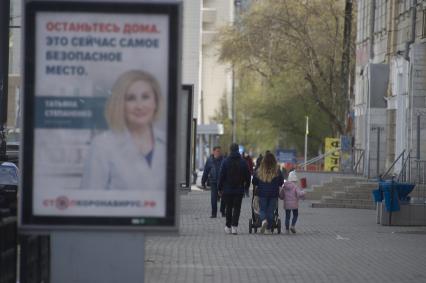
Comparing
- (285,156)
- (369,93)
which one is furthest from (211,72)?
(369,93)

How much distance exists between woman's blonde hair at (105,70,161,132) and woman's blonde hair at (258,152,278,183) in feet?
36.3

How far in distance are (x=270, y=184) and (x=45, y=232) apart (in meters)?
11.2

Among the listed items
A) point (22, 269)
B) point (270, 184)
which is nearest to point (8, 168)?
point (270, 184)

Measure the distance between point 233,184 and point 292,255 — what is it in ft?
13.2

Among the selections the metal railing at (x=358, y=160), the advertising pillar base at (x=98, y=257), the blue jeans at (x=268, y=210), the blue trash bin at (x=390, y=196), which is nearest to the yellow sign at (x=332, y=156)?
the metal railing at (x=358, y=160)

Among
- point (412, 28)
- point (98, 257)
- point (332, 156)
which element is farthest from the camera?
point (332, 156)

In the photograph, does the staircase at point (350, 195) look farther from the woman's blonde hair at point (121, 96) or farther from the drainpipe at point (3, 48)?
the woman's blonde hair at point (121, 96)

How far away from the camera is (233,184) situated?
20109mm

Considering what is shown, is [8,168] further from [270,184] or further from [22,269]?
[22,269]

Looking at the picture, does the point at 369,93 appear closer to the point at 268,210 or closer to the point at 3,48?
the point at 268,210

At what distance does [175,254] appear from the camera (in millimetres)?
15961

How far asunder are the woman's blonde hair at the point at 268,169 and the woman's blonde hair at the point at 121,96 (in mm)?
11050

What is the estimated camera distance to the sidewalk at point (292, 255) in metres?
13.5

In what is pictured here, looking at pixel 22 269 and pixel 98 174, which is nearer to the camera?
pixel 98 174
